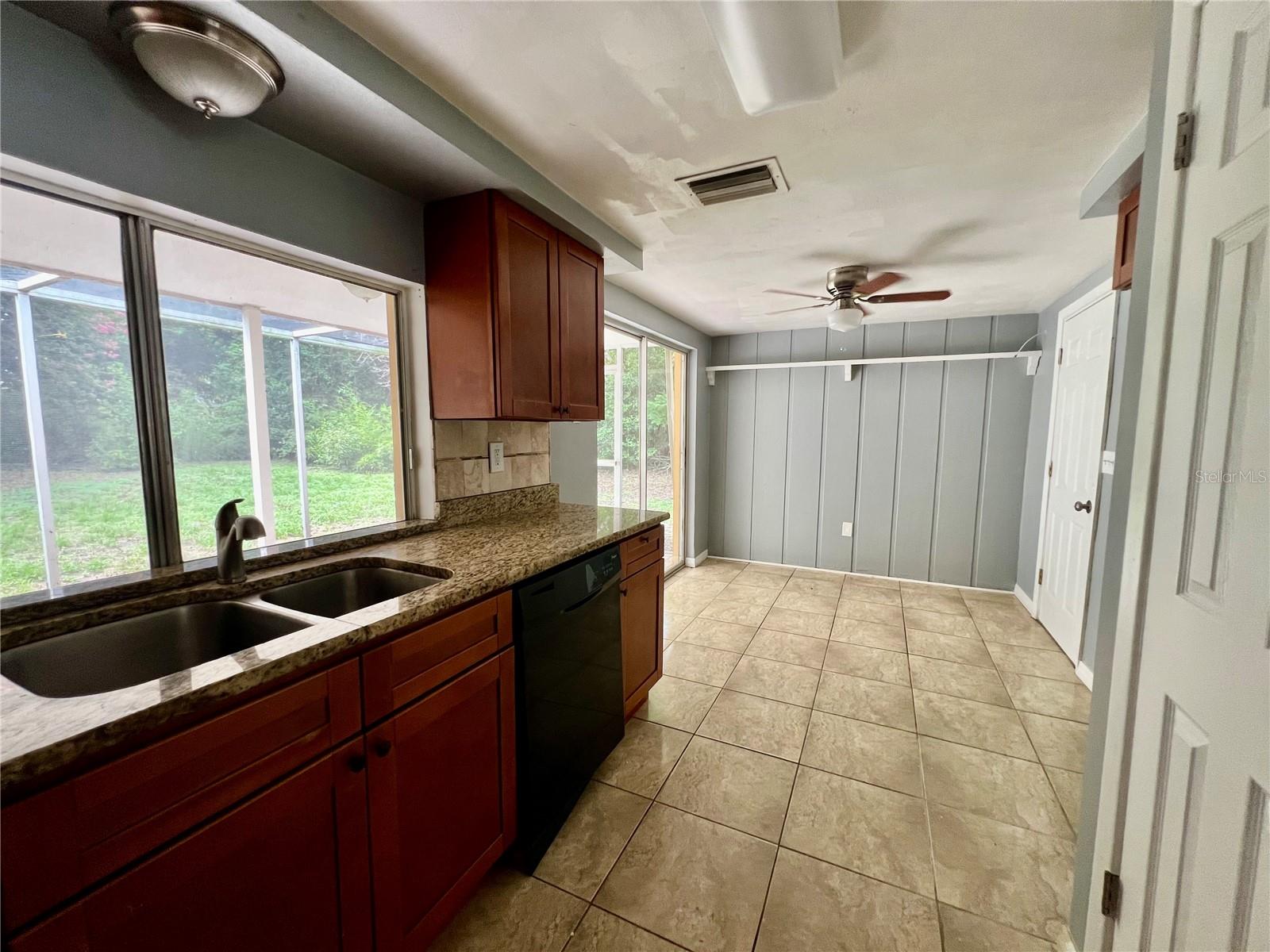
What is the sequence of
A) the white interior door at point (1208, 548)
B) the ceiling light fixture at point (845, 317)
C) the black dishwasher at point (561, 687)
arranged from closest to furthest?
the white interior door at point (1208, 548)
the black dishwasher at point (561, 687)
the ceiling light fixture at point (845, 317)

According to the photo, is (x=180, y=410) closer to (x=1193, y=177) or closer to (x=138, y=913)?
(x=138, y=913)

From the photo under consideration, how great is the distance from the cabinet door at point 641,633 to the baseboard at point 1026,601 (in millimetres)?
2887

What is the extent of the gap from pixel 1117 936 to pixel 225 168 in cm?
282

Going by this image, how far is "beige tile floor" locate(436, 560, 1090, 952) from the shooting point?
4.32 ft

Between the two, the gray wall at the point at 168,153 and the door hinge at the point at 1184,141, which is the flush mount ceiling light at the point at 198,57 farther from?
the door hinge at the point at 1184,141

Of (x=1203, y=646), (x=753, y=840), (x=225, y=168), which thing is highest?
(x=225, y=168)

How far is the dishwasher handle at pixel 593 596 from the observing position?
162 cm

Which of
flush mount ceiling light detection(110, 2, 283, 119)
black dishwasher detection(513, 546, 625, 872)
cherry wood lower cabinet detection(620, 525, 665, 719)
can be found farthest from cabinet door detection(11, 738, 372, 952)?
flush mount ceiling light detection(110, 2, 283, 119)

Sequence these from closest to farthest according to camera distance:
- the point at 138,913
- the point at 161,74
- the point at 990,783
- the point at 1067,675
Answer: the point at 138,913, the point at 161,74, the point at 990,783, the point at 1067,675

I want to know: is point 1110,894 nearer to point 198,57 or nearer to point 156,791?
point 156,791

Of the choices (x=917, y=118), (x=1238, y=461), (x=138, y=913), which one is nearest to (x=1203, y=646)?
(x=1238, y=461)

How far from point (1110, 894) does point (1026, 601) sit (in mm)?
3147

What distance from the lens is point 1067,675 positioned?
2619 millimetres

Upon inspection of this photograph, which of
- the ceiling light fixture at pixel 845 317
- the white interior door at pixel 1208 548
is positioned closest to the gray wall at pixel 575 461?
the ceiling light fixture at pixel 845 317
